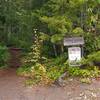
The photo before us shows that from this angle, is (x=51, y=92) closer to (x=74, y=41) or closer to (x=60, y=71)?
(x=60, y=71)

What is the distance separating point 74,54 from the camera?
10.3 metres

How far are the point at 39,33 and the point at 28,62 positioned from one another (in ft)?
3.85

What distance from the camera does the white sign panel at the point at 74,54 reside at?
1029 cm

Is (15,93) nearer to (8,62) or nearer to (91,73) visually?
(91,73)

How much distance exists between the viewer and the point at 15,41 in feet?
51.3

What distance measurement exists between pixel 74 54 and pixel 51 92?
1.98 m

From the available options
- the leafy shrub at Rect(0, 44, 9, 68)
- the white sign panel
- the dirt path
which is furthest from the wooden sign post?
the leafy shrub at Rect(0, 44, 9, 68)

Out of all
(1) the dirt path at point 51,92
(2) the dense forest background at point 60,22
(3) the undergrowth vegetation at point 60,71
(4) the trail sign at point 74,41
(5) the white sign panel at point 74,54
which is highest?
(2) the dense forest background at point 60,22

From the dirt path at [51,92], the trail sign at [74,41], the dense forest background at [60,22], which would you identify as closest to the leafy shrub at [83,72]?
the dirt path at [51,92]

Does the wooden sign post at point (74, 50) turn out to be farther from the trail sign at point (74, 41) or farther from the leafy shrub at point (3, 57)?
the leafy shrub at point (3, 57)

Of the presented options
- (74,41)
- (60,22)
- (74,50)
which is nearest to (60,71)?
(74,50)

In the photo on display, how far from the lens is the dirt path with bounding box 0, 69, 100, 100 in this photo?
328 inches

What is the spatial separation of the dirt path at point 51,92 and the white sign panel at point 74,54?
941mm

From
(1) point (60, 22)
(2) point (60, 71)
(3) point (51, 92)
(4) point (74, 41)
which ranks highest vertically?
(1) point (60, 22)
